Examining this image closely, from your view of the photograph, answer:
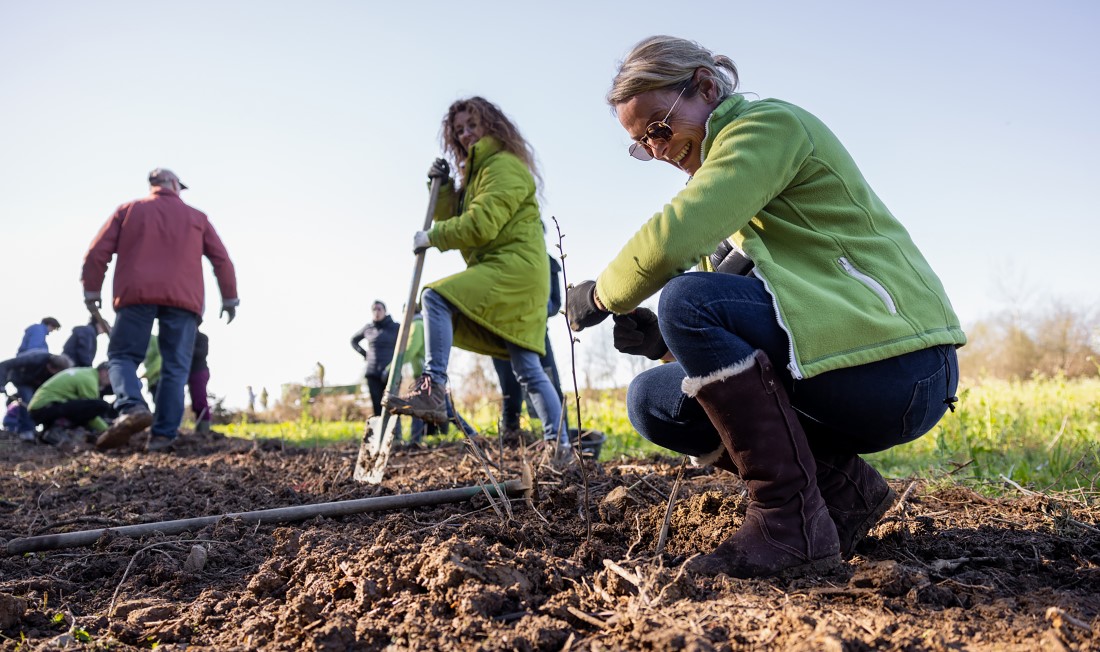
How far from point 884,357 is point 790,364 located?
0.70ft

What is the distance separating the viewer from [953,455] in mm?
3939

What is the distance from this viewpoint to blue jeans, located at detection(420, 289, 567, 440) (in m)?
4.00

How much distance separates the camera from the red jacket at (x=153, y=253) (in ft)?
18.7

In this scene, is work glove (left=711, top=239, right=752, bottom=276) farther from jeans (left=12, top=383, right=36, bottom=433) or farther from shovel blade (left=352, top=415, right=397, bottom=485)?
jeans (left=12, top=383, right=36, bottom=433)

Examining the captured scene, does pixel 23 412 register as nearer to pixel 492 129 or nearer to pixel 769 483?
pixel 492 129

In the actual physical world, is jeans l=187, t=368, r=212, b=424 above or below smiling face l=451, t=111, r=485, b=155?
below

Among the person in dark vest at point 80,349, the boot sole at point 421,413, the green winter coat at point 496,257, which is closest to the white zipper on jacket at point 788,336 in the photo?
the boot sole at point 421,413

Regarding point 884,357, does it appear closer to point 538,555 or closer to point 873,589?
point 873,589

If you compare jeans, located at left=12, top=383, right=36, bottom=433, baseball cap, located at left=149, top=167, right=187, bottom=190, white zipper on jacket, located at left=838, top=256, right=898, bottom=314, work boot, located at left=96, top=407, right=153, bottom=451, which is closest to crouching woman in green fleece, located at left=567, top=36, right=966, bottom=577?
white zipper on jacket, located at left=838, top=256, right=898, bottom=314

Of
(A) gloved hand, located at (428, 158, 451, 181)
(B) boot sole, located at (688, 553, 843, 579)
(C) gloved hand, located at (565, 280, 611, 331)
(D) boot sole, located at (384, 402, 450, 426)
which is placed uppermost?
(A) gloved hand, located at (428, 158, 451, 181)

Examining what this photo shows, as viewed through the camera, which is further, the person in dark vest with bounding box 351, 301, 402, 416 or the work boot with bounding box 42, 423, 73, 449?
the person in dark vest with bounding box 351, 301, 402, 416

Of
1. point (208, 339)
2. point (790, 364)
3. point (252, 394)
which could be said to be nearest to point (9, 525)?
point (790, 364)

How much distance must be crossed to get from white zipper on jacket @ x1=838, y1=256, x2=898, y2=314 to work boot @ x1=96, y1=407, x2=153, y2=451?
5.34m

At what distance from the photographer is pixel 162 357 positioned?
5758 mm
